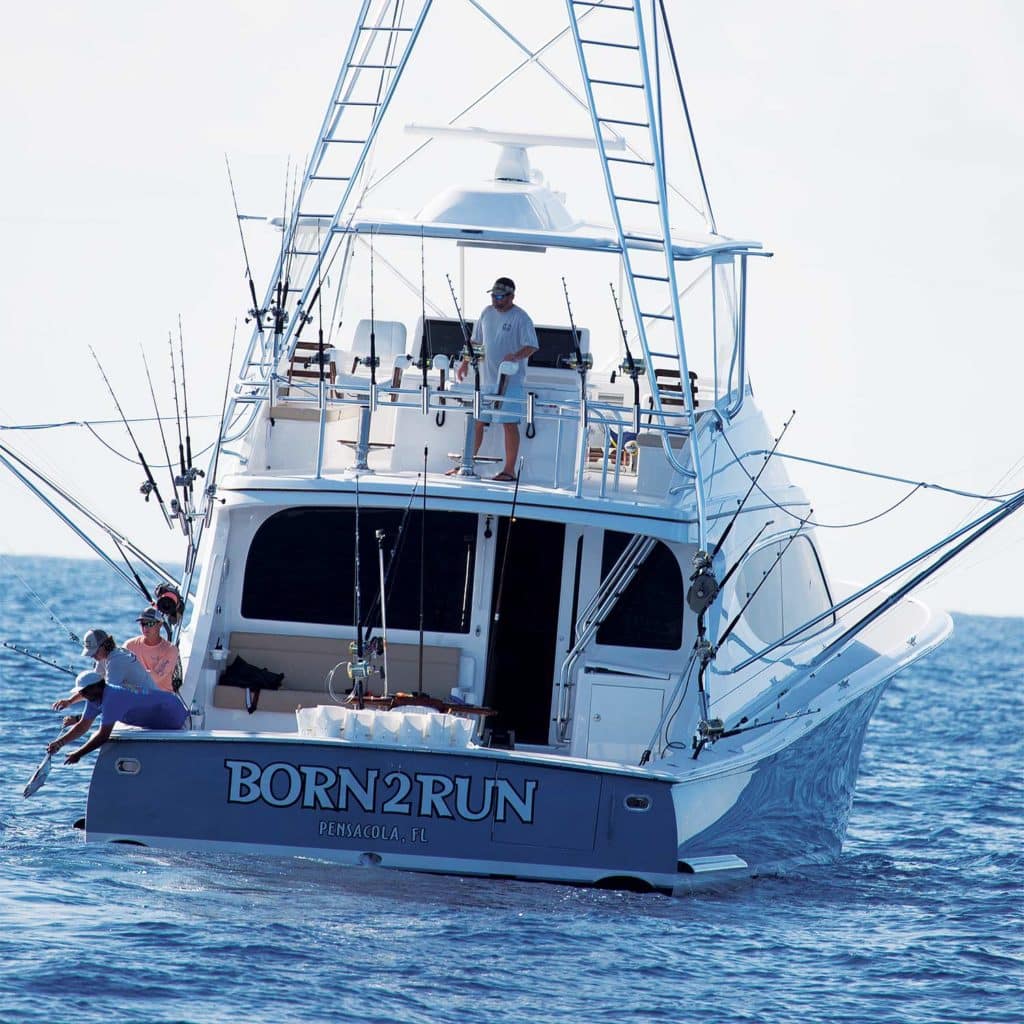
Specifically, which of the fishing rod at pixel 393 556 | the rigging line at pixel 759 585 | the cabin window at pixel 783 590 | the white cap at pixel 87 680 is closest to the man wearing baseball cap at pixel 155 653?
the white cap at pixel 87 680

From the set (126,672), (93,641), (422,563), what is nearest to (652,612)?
(422,563)

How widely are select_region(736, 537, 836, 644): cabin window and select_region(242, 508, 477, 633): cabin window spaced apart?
1.82m

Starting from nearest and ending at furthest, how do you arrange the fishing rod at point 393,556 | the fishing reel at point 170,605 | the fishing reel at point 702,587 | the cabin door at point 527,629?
the fishing reel at point 702,587 → the fishing rod at point 393,556 → the fishing reel at point 170,605 → the cabin door at point 527,629

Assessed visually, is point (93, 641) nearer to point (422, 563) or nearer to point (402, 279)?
point (422, 563)

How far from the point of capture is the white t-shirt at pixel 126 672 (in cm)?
1016

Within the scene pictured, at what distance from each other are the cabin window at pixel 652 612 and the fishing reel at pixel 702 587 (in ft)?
4.38

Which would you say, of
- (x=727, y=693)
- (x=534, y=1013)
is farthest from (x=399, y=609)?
(x=534, y=1013)

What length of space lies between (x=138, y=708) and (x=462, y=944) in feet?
7.19

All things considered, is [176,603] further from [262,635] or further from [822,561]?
[822,561]

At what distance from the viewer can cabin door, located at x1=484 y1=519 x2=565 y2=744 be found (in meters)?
11.9

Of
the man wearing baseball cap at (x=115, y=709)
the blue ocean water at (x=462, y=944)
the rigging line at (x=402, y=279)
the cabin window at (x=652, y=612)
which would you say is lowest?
the blue ocean water at (x=462, y=944)

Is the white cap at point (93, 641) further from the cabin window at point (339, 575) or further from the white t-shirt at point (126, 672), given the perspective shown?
the cabin window at point (339, 575)

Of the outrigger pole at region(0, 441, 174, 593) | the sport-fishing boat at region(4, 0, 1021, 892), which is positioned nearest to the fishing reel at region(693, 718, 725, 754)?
the sport-fishing boat at region(4, 0, 1021, 892)

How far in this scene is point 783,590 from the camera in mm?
13688
